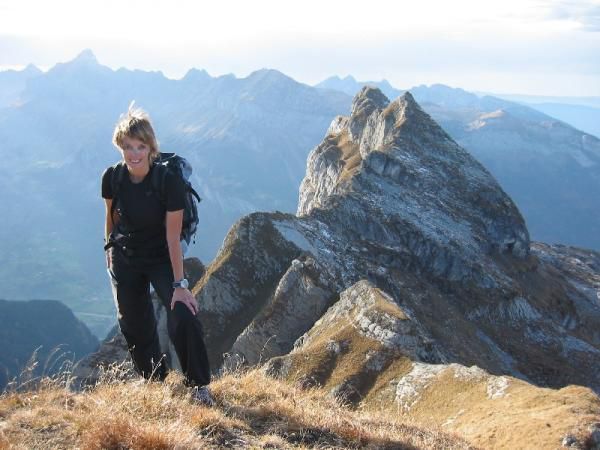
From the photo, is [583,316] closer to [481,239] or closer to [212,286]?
[481,239]

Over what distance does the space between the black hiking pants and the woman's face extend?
65.6 inches

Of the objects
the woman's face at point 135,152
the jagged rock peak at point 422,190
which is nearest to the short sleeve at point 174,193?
the woman's face at point 135,152

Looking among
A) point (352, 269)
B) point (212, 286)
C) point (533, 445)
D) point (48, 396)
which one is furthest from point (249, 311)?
point (48, 396)

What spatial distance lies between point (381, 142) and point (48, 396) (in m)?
95.0

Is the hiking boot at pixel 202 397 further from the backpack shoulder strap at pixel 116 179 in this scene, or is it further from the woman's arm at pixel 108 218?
the backpack shoulder strap at pixel 116 179

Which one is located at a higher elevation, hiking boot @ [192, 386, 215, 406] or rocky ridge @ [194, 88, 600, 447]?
hiking boot @ [192, 386, 215, 406]

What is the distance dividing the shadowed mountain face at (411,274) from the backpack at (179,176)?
26863 mm

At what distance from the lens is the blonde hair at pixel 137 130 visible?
877 cm

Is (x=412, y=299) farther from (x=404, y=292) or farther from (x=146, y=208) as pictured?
(x=146, y=208)

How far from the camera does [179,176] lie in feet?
29.1

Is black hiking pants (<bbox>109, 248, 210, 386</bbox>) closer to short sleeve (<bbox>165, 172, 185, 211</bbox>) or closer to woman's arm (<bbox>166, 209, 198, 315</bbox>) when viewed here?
woman's arm (<bbox>166, 209, 198, 315</bbox>)

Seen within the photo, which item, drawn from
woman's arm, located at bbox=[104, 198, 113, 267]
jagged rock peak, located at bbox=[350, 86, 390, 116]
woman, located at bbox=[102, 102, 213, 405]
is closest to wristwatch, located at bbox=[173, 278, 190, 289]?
woman, located at bbox=[102, 102, 213, 405]

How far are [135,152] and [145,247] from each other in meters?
1.63

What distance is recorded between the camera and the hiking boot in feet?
31.1
